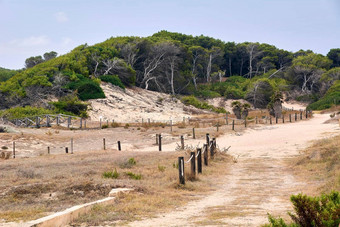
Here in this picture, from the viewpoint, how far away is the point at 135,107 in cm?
5772

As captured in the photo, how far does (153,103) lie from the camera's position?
6278cm

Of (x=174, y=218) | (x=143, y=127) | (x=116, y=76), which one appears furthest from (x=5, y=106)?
(x=174, y=218)

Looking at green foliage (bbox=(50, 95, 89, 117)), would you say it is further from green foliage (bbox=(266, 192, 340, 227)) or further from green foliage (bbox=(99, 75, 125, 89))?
green foliage (bbox=(266, 192, 340, 227))

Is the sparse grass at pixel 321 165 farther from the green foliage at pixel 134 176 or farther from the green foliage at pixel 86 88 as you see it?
the green foliage at pixel 86 88

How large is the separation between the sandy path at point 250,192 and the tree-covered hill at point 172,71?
35.9 metres

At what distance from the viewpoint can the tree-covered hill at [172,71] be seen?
55.6m

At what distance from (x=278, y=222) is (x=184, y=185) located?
7503 millimetres

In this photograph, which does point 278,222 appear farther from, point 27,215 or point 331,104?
point 331,104

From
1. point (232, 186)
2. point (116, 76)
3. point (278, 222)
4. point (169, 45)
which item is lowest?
point (232, 186)

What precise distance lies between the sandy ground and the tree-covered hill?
1.97m

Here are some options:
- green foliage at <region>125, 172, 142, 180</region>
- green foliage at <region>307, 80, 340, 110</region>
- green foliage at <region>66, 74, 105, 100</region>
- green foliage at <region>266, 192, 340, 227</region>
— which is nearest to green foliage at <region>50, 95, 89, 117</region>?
green foliage at <region>66, 74, 105, 100</region>

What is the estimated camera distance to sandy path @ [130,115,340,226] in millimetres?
7621

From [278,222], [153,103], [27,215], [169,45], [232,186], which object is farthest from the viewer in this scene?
[169,45]

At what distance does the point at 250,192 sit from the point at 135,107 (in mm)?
46767
